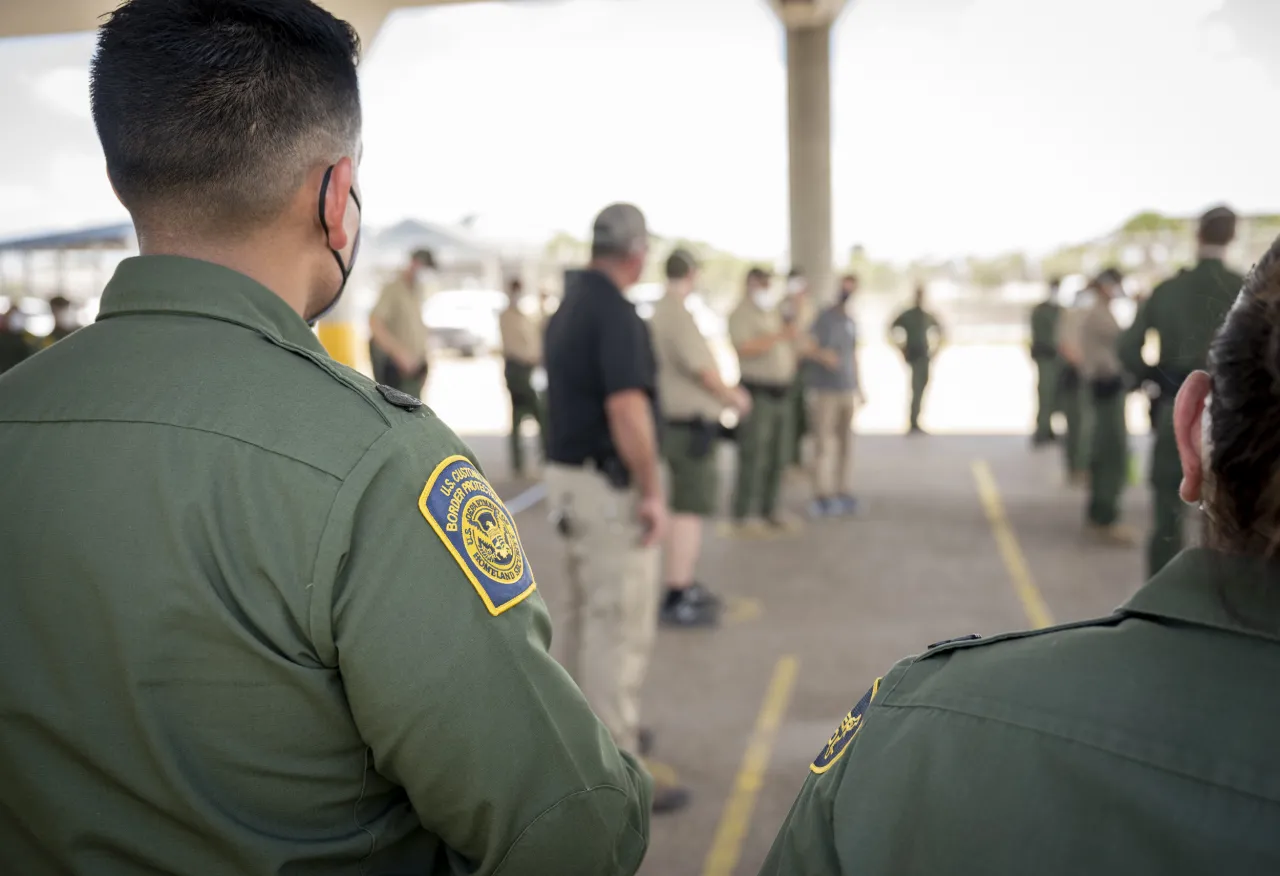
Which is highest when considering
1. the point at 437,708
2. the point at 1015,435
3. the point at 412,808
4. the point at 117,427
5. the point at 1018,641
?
the point at 117,427

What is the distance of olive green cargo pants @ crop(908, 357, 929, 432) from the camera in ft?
38.1

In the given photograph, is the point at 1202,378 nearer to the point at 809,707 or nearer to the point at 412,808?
the point at 412,808

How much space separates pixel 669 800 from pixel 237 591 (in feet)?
8.80

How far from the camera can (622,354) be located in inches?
131

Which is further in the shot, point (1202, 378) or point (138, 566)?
point (138, 566)

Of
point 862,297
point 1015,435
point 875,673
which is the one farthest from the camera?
point 862,297

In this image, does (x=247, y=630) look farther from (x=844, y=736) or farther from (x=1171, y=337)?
(x=1171, y=337)

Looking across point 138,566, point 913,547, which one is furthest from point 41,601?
point 913,547

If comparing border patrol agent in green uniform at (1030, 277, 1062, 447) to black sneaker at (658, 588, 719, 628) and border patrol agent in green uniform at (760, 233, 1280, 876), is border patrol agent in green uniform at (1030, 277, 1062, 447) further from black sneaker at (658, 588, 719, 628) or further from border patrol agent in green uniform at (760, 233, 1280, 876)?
border patrol agent in green uniform at (760, 233, 1280, 876)

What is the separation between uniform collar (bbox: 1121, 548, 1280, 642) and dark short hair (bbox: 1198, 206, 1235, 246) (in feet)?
16.4

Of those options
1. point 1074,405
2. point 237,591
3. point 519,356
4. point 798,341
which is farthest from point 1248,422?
point 1074,405

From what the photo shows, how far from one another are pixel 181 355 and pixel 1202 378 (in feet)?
3.33

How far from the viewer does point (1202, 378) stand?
81 cm

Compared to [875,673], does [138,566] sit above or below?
above
